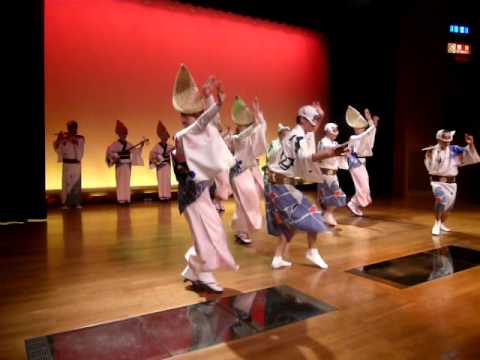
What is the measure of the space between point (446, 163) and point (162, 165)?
5731 mm

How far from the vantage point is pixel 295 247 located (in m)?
5.02

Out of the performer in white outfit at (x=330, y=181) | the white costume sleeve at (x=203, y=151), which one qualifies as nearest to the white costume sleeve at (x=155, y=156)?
the performer in white outfit at (x=330, y=181)

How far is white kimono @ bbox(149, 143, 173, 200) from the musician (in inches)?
17.2

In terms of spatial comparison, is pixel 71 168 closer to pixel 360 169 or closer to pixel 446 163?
pixel 360 169

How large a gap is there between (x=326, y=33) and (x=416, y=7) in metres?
2.45

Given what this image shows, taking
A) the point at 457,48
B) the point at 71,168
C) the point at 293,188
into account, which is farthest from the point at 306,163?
the point at 457,48

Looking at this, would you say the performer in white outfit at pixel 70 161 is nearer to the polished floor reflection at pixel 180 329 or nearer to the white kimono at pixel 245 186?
the white kimono at pixel 245 186

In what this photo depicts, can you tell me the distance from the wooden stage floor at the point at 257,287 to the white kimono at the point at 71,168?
2.00 metres

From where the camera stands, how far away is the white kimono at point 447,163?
5480mm

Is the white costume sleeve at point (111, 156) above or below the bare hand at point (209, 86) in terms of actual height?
below

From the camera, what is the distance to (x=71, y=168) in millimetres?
8297

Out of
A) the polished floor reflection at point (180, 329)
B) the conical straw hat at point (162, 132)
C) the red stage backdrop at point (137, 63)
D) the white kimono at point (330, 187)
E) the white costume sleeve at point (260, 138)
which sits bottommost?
the polished floor reflection at point (180, 329)

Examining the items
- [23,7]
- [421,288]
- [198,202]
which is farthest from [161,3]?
[421,288]

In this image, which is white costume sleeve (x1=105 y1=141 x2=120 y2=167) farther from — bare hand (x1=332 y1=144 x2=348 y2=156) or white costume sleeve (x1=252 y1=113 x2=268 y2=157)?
bare hand (x1=332 y1=144 x2=348 y2=156)
